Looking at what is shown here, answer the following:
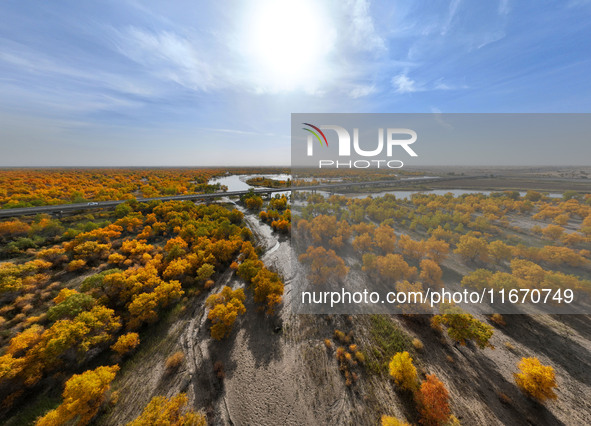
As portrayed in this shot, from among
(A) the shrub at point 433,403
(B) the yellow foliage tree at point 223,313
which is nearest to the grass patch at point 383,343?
(A) the shrub at point 433,403

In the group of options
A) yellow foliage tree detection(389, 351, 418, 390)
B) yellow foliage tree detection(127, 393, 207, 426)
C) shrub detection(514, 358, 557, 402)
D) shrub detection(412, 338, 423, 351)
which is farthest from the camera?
shrub detection(412, 338, 423, 351)

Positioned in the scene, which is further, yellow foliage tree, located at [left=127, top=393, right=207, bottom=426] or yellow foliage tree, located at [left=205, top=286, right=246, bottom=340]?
yellow foliage tree, located at [left=205, top=286, right=246, bottom=340]

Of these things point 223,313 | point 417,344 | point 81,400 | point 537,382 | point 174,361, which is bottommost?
point 174,361

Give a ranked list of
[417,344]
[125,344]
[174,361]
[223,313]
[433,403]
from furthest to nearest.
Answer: [223,313] → [417,344] → [125,344] → [174,361] → [433,403]

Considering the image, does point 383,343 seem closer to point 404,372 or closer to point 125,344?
point 404,372

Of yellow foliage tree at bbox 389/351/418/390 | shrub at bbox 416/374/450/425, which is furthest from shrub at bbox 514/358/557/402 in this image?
yellow foliage tree at bbox 389/351/418/390

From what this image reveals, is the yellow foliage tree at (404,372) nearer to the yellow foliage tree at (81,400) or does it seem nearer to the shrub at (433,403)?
the shrub at (433,403)

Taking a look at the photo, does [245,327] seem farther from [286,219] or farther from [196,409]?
[286,219]

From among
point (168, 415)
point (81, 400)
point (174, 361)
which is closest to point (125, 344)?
point (81, 400)

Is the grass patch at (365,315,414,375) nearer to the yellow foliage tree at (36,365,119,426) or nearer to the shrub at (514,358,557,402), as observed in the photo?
the shrub at (514,358,557,402)
